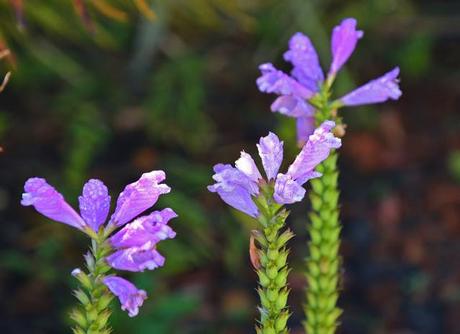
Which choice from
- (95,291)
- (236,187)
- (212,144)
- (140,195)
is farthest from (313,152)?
(212,144)

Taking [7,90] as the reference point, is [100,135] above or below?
below

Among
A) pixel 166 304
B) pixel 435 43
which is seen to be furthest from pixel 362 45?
pixel 166 304

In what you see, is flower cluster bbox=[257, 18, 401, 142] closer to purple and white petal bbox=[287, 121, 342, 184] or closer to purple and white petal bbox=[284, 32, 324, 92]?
purple and white petal bbox=[284, 32, 324, 92]

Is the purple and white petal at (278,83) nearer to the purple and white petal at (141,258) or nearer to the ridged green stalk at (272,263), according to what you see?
the ridged green stalk at (272,263)

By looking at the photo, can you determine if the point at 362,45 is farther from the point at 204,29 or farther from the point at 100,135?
the point at 100,135

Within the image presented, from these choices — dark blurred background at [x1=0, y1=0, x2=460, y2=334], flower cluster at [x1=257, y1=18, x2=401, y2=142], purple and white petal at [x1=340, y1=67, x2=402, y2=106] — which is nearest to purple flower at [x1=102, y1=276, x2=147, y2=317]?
flower cluster at [x1=257, y1=18, x2=401, y2=142]

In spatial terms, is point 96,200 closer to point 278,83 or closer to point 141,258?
point 141,258

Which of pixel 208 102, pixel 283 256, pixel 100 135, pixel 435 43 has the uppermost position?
pixel 435 43
